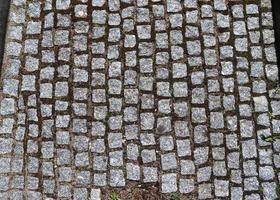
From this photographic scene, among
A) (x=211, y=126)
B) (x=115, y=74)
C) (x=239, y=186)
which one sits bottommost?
(x=239, y=186)

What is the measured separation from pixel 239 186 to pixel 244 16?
1.92m

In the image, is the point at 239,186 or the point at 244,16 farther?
the point at 244,16

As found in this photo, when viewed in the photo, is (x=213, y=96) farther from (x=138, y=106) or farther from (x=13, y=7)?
(x=13, y=7)

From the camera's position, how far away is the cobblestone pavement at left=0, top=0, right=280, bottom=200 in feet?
22.2

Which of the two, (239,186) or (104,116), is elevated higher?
(104,116)

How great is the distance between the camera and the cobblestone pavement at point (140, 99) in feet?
22.2

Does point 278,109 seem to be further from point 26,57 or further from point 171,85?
point 26,57

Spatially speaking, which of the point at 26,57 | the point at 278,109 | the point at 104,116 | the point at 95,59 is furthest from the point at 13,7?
the point at 278,109

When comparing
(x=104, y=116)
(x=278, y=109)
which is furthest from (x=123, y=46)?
(x=278, y=109)

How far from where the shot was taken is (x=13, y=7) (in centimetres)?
731

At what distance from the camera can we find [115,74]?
7047mm

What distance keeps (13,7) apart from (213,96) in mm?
2499

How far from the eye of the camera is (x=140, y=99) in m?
6.97

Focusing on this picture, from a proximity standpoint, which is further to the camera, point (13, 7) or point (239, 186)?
point (13, 7)
